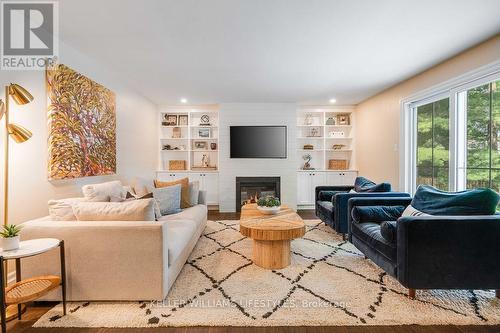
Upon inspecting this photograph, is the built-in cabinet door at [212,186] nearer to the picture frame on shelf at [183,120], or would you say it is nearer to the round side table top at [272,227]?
the picture frame on shelf at [183,120]

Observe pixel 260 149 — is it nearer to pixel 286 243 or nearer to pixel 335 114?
pixel 335 114

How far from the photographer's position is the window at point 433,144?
3.36 meters

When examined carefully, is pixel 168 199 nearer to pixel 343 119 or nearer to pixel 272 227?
pixel 272 227

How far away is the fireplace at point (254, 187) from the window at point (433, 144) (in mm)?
2660

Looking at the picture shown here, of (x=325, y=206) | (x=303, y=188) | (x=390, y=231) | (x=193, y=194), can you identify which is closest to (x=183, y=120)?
(x=193, y=194)

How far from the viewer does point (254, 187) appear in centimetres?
554

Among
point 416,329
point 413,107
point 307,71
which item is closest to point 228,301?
point 416,329

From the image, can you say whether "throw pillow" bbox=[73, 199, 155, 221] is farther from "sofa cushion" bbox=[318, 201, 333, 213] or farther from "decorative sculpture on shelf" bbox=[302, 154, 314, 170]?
"decorative sculpture on shelf" bbox=[302, 154, 314, 170]

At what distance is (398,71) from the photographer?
140 inches

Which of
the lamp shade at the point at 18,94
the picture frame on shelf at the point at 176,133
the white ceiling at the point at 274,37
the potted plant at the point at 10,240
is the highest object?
the white ceiling at the point at 274,37

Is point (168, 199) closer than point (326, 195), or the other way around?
point (168, 199)

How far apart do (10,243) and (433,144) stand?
4.79 metres

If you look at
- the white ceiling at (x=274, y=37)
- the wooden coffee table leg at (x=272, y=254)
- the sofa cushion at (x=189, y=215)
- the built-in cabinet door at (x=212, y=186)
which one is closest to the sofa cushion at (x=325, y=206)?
the wooden coffee table leg at (x=272, y=254)

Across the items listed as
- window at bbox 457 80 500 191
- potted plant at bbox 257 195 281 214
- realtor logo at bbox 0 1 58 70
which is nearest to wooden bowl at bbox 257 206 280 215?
potted plant at bbox 257 195 281 214
